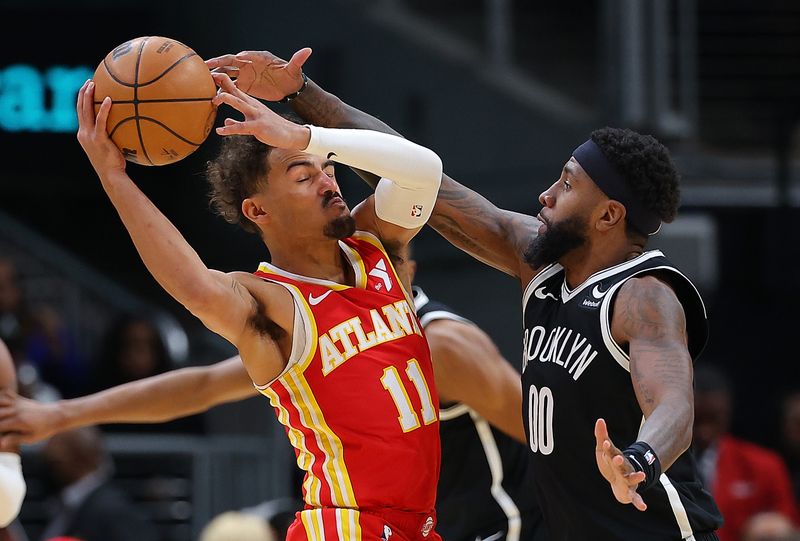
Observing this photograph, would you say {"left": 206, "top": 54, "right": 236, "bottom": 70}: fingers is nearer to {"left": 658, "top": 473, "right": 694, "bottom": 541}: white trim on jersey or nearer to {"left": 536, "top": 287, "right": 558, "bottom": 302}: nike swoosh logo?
{"left": 536, "top": 287, "right": 558, "bottom": 302}: nike swoosh logo

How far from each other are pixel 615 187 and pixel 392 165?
2.52 ft

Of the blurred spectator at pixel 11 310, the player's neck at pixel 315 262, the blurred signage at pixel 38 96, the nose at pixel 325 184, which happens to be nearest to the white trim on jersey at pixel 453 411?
the player's neck at pixel 315 262

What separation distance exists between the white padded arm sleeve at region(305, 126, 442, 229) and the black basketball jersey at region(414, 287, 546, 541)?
0.86 m

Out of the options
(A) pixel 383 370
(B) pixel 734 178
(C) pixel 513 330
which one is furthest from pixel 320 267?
(B) pixel 734 178

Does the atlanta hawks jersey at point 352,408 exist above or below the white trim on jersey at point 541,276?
below

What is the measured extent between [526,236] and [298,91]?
1009 millimetres

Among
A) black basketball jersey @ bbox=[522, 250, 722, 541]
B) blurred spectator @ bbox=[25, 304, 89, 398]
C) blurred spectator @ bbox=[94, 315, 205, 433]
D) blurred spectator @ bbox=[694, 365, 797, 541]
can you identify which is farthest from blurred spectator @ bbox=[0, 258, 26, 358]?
black basketball jersey @ bbox=[522, 250, 722, 541]

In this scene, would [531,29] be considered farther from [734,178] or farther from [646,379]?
[646,379]

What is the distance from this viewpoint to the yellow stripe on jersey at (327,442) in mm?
4848

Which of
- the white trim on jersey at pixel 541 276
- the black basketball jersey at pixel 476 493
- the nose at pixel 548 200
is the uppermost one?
the nose at pixel 548 200

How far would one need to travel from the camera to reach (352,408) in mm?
4848

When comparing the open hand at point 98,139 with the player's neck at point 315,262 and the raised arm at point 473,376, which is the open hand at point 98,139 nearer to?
the player's neck at point 315,262

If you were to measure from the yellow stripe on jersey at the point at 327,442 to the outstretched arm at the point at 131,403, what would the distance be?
33.1 inches

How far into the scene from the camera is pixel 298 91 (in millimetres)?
5379
